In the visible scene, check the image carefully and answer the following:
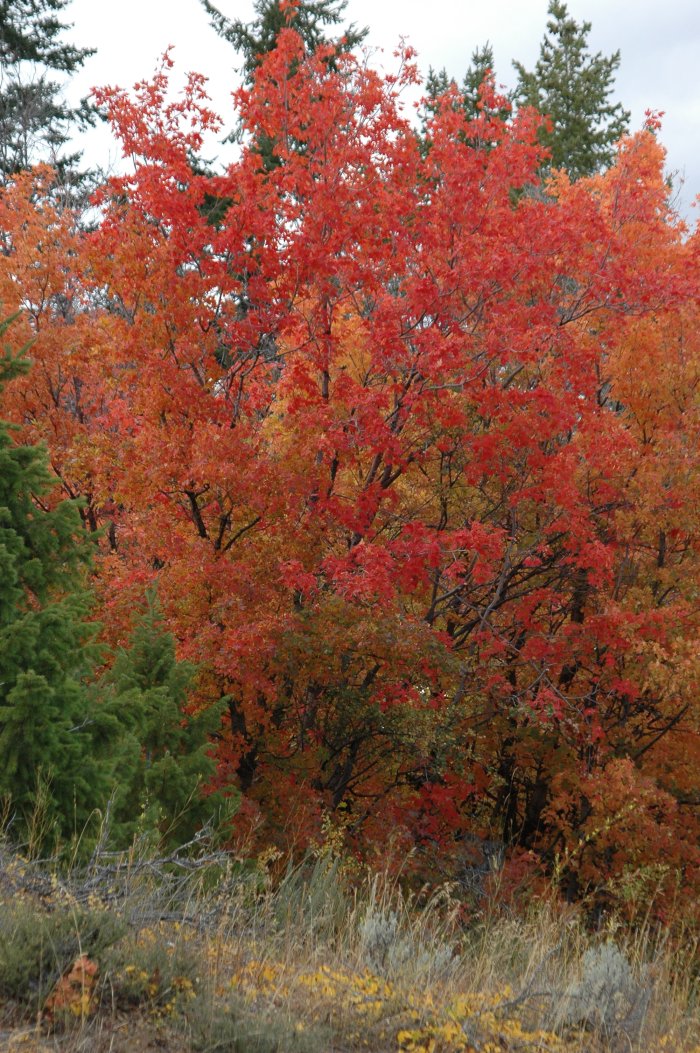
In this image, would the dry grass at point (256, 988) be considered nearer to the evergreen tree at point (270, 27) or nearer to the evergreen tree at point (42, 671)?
the evergreen tree at point (42, 671)

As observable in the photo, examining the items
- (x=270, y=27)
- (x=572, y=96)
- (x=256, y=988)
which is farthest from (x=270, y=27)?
(x=256, y=988)

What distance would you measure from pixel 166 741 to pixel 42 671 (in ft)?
7.38

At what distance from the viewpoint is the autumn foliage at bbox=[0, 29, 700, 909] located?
10094 millimetres

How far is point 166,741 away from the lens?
8250 millimetres

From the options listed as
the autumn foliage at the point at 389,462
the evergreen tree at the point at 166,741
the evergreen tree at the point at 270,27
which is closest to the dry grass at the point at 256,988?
the evergreen tree at the point at 166,741

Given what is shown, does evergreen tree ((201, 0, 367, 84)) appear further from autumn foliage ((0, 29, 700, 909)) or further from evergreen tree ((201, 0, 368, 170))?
autumn foliage ((0, 29, 700, 909))

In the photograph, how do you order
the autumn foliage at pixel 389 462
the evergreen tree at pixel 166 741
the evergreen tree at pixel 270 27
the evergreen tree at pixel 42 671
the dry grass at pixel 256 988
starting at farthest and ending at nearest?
the evergreen tree at pixel 270 27 → the autumn foliage at pixel 389 462 → the evergreen tree at pixel 166 741 → the evergreen tree at pixel 42 671 → the dry grass at pixel 256 988

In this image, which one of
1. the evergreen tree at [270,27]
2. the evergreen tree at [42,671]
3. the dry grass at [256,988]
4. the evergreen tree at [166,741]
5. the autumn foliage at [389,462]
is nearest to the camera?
the dry grass at [256,988]

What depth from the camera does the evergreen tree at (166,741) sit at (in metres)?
7.71

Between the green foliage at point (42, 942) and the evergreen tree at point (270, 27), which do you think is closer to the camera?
the green foliage at point (42, 942)

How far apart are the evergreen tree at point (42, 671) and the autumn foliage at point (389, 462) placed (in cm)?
279

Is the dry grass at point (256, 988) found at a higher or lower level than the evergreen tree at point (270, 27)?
lower

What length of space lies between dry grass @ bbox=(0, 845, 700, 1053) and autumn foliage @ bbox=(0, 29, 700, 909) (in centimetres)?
410

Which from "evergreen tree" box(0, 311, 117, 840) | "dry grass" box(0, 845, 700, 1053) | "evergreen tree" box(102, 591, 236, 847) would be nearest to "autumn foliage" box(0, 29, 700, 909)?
"evergreen tree" box(102, 591, 236, 847)
